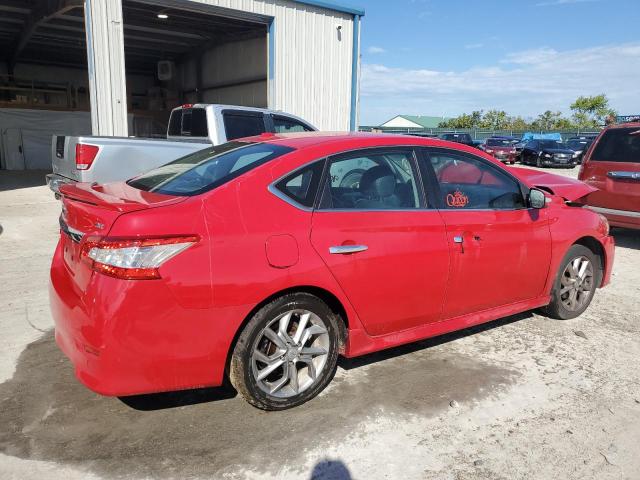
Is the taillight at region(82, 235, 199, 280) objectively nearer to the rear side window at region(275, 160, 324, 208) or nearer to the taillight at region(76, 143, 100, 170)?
the rear side window at region(275, 160, 324, 208)

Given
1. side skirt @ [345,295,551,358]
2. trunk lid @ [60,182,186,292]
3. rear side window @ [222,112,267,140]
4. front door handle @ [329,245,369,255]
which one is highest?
rear side window @ [222,112,267,140]

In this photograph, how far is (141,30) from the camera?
1864 cm

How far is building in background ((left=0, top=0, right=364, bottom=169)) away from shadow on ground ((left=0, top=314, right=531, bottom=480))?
8.42m

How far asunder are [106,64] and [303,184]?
29.4 feet

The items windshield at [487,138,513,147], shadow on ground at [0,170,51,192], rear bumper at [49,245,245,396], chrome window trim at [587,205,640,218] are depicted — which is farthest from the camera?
windshield at [487,138,513,147]

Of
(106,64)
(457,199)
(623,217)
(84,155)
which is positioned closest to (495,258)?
(457,199)

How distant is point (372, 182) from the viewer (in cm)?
343

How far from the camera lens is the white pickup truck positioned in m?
6.98

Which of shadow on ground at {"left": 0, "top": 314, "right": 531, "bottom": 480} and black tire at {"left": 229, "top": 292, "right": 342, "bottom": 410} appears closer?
shadow on ground at {"left": 0, "top": 314, "right": 531, "bottom": 480}

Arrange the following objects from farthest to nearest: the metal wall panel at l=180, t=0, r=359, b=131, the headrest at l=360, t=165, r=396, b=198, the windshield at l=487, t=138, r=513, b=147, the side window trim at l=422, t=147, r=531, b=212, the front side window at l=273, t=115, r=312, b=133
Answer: the windshield at l=487, t=138, r=513, b=147, the metal wall panel at l=180, t=0, r=359, b=131, the front side window at l=273, t=115, r=312, b=133, the side window trim at l=422, t=147, r=531, b=212, the headrest at l=360, t=165, r=396, b=198

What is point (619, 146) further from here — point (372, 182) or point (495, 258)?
point (372, 182)

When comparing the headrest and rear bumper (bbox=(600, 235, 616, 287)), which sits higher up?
the headrest

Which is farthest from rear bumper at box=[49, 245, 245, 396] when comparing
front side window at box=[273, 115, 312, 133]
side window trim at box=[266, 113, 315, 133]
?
front side window at box=[273, 115, 312, 133]

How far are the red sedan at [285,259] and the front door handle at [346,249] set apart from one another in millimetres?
15
